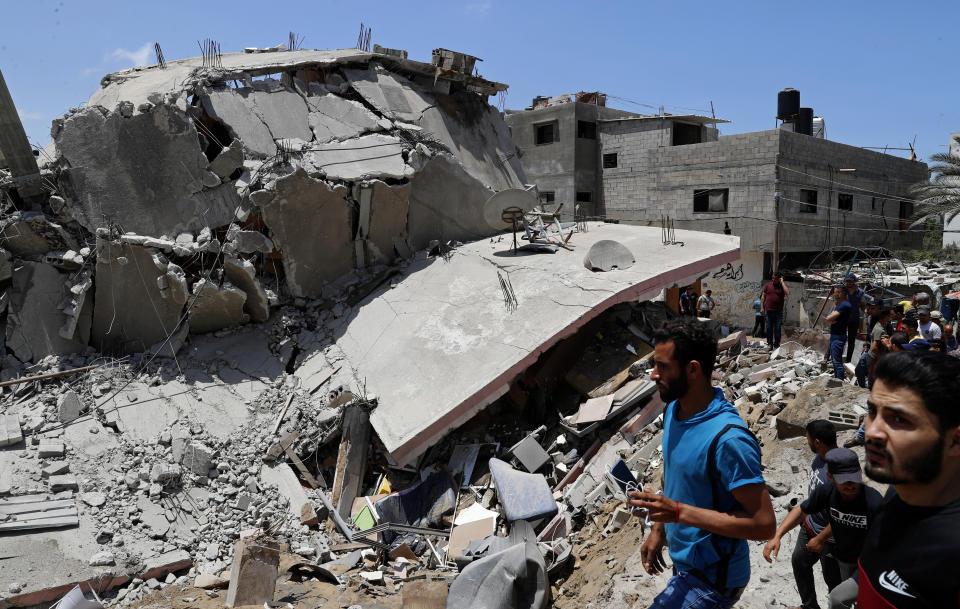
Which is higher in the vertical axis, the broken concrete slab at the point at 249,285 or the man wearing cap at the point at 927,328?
the broken concrete slab at the point at 249,285

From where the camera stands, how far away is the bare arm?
226 centimetres

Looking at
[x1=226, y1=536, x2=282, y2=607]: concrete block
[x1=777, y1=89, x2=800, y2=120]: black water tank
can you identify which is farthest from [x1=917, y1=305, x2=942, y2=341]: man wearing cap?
[x1=777, y1=89, x2=800, y2=120]: black water tank

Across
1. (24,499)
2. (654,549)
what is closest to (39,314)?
(24,499)

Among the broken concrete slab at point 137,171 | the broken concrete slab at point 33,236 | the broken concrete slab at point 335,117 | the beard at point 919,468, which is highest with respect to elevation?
the broken concrete slab at point 335,117

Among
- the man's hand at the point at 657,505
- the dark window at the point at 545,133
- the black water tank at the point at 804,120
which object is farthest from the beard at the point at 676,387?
the black water tank at the point at 804,120

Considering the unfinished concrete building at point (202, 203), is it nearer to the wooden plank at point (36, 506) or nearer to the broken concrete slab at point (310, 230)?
the broken concrete slab at point (310, 230)

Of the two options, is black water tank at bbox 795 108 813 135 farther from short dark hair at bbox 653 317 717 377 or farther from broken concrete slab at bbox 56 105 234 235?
short dark hair at bbox 653 317 717 377

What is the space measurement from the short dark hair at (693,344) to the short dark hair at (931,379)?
0.84m

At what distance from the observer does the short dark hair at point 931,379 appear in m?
1.60

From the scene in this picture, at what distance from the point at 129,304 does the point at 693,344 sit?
8.96m

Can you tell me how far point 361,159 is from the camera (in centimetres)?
1046

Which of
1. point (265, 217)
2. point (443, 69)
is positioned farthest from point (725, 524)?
point (443, 69)

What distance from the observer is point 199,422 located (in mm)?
7848

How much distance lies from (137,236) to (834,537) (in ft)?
30.4
